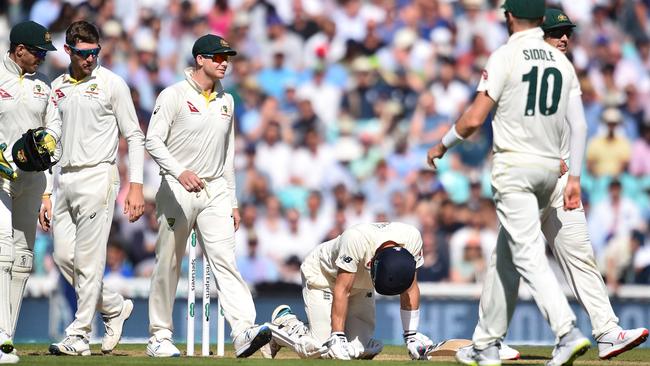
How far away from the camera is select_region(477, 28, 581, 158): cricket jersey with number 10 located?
22.2ft

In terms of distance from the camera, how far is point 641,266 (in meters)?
13.8

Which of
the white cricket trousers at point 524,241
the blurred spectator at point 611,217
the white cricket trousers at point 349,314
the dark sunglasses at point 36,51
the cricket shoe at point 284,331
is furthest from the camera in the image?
the blurred spectator at point 611,217

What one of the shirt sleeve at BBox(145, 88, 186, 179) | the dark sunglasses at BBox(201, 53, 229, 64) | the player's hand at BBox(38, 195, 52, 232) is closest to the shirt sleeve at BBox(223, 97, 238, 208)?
the dark sunglasses at BBox(201, 53, 229, 64)

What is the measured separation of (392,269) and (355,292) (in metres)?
1.09

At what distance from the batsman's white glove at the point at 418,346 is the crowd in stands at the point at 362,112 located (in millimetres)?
4859

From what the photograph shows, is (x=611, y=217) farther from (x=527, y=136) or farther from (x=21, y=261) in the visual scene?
(x=21, y=261)

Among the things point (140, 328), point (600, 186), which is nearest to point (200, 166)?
point (140, 328)

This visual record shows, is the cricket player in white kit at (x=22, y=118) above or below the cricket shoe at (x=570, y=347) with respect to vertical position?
above

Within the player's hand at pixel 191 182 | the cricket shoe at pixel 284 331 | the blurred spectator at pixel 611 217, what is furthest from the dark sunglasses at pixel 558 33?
the blurred spectator at pixel 611 217

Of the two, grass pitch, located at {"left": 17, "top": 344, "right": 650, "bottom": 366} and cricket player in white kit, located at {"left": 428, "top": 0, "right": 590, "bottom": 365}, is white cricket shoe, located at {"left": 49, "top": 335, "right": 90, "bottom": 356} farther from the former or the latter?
cricket player in white kit, located at {"left": 428, "top": 0, "right": 590, "bottom": 365}

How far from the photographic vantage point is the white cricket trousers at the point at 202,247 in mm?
8375

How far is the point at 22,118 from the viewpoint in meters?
8.30

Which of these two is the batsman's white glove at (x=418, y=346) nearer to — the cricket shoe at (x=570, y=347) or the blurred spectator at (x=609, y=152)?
the cricket shoe at (x=570, y=347)

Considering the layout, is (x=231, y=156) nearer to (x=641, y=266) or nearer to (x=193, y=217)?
(x=193, y=217)
